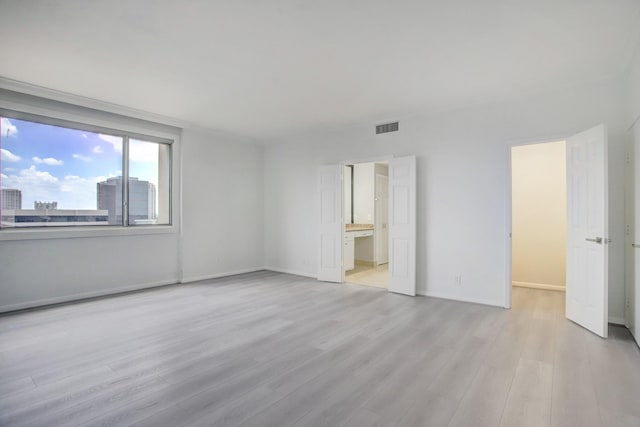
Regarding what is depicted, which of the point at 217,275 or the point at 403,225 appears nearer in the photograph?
the point at 403,225

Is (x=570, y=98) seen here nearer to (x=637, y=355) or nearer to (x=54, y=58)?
(x=637, y=355)

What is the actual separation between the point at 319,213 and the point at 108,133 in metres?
→ 3.74

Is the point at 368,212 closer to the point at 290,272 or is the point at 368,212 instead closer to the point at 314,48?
the point at 290,272

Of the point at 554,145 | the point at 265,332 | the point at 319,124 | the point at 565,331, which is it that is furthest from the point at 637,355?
the point at 319,124

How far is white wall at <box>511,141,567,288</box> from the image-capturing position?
216 inches

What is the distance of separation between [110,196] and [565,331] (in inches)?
252

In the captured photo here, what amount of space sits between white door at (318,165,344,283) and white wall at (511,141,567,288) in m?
3.20

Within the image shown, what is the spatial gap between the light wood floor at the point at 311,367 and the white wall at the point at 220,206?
1868 mm

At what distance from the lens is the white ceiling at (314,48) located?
8.34 feet

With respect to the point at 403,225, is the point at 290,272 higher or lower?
lower

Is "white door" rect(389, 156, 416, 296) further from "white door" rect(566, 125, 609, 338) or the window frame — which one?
the window frame

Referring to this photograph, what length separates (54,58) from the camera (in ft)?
10.9

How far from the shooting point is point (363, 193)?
8.31 meters

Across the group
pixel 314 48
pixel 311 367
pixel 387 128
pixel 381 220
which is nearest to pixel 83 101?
pixel 314 48
